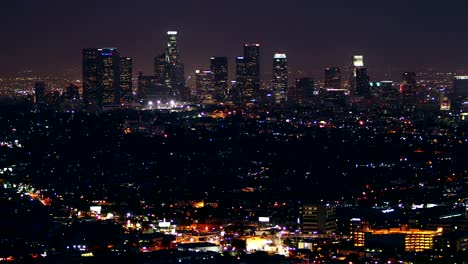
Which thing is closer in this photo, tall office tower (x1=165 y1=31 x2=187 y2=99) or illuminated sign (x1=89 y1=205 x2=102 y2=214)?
illuminated sign (x1=89 y1=205 x2=102 y2=214)

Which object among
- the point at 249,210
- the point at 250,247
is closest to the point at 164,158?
the point at 249,210

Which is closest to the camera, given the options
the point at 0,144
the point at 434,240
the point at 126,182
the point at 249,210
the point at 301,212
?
the point at 434,240

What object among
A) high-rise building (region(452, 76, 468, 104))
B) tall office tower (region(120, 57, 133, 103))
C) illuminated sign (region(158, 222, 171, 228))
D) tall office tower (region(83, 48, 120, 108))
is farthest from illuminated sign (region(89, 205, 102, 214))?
high-rise building (region(452, 76, 468, 104))

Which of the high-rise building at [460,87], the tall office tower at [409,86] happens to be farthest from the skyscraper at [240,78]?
the high-rise building at [460,87]

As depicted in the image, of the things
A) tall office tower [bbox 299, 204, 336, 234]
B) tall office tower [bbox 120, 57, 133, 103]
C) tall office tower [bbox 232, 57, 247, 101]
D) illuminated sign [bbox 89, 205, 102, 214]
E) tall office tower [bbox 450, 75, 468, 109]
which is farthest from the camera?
tall office tower [bbox 232, 57, 247, 101]

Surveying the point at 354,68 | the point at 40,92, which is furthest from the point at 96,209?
the point at 354,68

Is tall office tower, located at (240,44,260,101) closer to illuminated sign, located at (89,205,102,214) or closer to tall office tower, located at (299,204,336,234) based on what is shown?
illuminated sign, located at (89,205,102,214)

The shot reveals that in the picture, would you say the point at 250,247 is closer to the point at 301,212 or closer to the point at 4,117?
the point at 301,212
